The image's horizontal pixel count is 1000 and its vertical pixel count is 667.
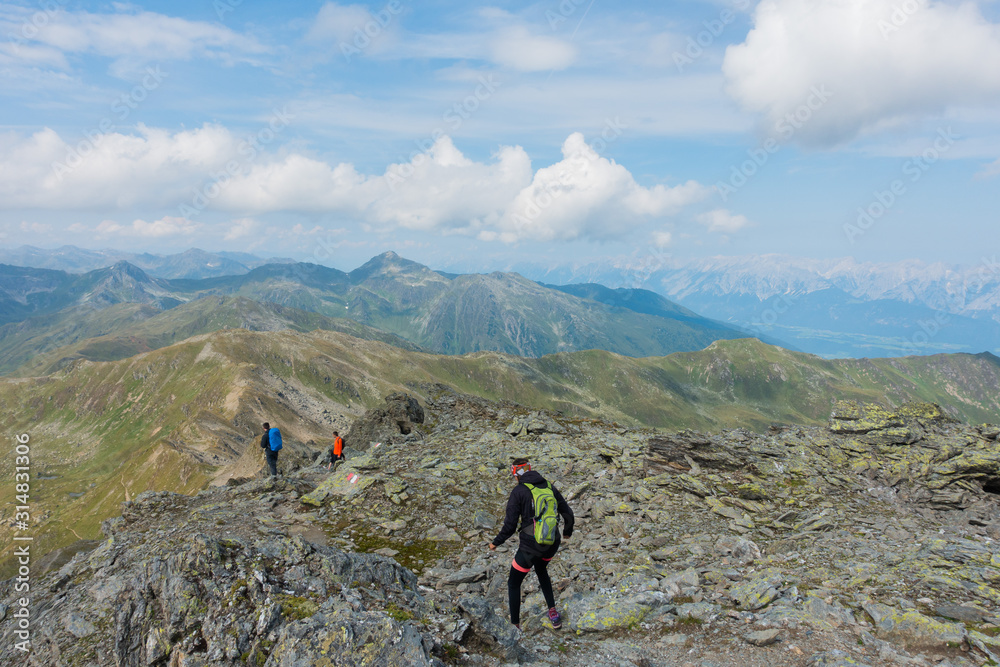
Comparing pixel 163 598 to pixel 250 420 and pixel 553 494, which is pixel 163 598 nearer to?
pixel 553 494

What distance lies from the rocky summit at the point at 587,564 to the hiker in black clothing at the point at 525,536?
73cm

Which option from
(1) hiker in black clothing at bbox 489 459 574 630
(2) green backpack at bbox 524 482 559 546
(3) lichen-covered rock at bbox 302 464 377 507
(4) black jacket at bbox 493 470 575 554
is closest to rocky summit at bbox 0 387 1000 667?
(3) lichen-covered rock at bbox 302 464 377 507

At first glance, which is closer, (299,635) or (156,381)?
(299,635)

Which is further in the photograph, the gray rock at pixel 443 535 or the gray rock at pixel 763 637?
the gray rock at pixel 443 535

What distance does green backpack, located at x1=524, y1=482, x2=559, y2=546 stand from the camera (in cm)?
1187

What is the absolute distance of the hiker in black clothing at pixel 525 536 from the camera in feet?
39.6

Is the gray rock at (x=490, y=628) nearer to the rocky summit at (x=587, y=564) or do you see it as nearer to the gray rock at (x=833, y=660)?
the rocky summit at (x=587, y=564)

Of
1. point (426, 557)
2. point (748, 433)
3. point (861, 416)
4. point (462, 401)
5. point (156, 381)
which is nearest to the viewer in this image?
point (426, 557)

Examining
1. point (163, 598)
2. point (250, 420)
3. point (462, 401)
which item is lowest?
point (250, 420)

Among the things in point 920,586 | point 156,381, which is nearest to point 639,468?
point 920,586

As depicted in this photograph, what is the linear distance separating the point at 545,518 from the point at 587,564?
268 inches

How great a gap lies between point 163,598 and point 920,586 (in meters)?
20.8

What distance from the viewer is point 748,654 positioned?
11195 mm

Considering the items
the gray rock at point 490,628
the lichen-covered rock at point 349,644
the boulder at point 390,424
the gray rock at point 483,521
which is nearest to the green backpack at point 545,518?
the gray rock at point 490,628
